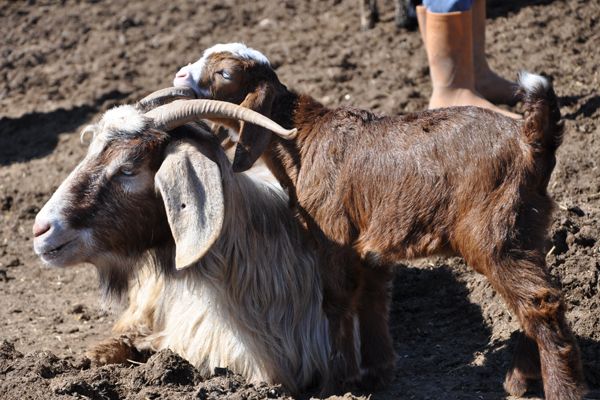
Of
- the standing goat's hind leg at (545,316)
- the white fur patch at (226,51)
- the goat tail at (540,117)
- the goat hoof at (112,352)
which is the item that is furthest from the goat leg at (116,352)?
the goat tail at (540,117)

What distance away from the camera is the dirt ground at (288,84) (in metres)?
5.54

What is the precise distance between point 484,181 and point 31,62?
6.85m

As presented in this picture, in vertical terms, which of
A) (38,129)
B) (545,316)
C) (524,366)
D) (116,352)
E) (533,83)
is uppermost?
(533,83)

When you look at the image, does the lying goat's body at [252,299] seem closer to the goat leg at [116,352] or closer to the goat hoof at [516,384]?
the goat leg at [116,352]

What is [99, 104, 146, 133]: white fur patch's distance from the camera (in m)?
5.26

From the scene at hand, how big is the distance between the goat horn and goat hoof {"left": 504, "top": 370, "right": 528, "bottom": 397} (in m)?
1.61

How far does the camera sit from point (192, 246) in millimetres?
4883

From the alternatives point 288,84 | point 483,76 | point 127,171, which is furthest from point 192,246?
point 288,84

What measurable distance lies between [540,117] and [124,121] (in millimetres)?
1987

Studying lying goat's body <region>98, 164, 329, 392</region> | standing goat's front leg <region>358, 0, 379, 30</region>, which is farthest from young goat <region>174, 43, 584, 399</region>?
standing goat's front leg <region>358, 0, 379, 30</region>

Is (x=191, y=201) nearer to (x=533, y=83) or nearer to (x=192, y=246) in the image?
(x=192, y=246)

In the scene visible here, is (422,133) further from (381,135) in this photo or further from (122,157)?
(122,157)

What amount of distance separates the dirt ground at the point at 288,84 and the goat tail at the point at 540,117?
1275 mm

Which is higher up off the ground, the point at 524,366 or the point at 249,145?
the point at 249,145
